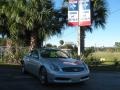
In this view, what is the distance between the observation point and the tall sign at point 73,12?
2425cm

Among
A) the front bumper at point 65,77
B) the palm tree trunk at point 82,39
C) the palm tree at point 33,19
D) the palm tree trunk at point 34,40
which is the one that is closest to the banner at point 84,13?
the palm tree trunk at point 82,39

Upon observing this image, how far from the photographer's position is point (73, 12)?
2431 centimetres

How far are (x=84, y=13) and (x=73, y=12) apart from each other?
771 mm

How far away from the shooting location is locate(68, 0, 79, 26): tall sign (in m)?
24.2

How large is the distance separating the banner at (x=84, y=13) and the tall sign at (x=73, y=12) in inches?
11.3

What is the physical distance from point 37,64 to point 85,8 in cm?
1053

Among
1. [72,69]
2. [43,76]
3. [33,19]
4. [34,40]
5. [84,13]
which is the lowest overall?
[43,76]

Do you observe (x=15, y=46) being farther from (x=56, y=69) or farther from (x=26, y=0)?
(x=56, y=69)

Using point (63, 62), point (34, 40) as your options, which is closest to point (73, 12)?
point (34, 40)

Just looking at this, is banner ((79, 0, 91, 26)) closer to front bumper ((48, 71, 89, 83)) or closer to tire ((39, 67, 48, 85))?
tire ((39, 67, 48, 85))

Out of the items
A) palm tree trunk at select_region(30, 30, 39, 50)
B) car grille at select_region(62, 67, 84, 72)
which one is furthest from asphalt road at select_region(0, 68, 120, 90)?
palm tree trunk at select_region(30, 30, 39, 50)

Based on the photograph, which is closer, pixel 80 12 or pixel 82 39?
pixel 80 12

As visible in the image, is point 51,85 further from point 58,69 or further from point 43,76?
point 58,69

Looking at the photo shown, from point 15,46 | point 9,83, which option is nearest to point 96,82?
point 9,83
